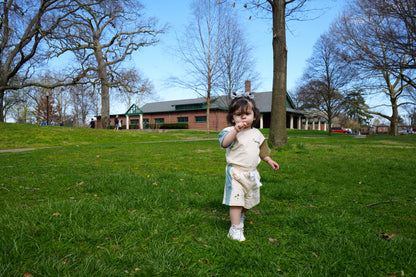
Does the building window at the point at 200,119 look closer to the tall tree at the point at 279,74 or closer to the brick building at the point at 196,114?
the brick building at the point at 196,114

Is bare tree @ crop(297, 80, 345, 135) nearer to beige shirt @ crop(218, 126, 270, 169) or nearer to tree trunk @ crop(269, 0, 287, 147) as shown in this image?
tree trunk @ crop(269, 0, 287, 147)

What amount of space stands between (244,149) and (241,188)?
0.39 metres

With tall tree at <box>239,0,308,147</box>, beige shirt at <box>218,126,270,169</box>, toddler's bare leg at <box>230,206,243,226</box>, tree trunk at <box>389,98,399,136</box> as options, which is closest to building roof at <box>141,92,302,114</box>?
tree trunk at <box>389,98,399,136</box>

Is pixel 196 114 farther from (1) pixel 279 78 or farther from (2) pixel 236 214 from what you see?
(2) pixel 236 214

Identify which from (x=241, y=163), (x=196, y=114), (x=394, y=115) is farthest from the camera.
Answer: (x=196, y=114)

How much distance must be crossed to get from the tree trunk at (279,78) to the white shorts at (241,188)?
6.85m

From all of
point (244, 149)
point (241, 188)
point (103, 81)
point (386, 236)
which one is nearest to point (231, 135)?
point (244, 149)

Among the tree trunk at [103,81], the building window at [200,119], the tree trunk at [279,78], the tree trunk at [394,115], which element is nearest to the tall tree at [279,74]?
the tree trunk at [279,78]

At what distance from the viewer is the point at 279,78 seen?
8.78m

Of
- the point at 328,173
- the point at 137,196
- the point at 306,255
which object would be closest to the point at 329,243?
the point at 306,255

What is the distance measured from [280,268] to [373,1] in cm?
1222

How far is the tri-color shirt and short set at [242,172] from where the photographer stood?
7.73 ft

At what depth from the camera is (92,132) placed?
56.6 ft

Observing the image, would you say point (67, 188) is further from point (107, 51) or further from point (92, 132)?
point (107, 51)
